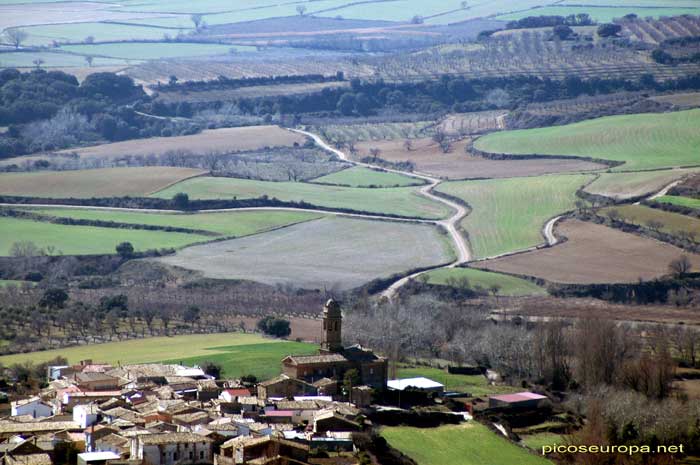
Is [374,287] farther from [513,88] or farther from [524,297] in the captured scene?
[513,88]

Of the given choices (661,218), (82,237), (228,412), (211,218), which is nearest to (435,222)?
(211,218)

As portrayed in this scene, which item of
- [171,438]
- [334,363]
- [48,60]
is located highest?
[48,60]

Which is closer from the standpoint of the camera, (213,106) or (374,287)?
(374,287)

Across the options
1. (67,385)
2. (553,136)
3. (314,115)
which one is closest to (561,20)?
(314,115)

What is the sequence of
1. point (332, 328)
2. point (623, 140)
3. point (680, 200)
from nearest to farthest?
point (332, 328) → point (680, 200) → point (623, 140)

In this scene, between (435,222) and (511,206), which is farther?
(511,206)

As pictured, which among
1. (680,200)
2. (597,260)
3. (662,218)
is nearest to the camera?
(597,260)

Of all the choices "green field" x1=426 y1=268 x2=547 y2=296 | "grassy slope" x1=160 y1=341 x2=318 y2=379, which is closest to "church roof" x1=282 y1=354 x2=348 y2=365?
"grassy slope" x1=160 y1=341 x2=318 y2=379

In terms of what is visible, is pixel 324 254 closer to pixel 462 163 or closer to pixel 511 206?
pixel 511 206
